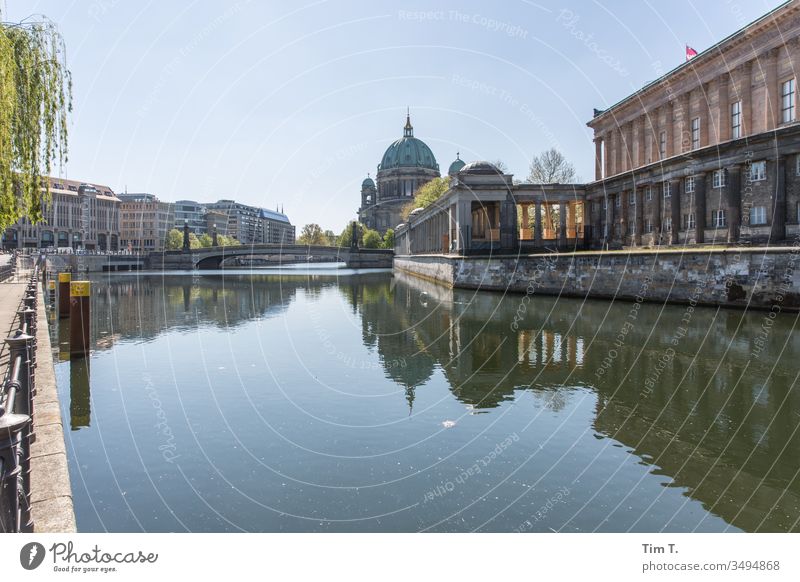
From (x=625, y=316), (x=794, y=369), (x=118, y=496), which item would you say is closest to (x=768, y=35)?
(x=625, y=316)

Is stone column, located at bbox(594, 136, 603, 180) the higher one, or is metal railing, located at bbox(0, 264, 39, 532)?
stone column, located at bbox(594, 136, 603, 180)

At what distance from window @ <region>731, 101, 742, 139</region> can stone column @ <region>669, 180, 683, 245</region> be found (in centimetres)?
603

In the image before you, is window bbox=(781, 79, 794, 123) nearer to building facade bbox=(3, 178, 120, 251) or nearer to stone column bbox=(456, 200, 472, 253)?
stone column bbox=(456, 200, 472, 253)

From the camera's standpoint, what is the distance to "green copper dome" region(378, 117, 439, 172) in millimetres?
157375

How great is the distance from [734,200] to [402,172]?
123m

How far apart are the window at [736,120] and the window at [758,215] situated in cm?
1070

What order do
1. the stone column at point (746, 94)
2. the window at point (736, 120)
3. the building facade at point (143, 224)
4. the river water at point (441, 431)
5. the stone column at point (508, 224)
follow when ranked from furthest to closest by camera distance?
the building facade at point (143, 224), the stone column at point (508, 224), the window at point (736, 120), the stone column at point (746, 94), the river water at point (441, 431)

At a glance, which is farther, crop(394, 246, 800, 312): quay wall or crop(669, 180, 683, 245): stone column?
crop(669, 180, 683, 245): stone column

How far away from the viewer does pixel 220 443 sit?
35.5ft

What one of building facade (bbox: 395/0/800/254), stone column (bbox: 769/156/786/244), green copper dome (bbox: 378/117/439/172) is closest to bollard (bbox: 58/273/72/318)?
building facade (bbox: 395/0/800/254)

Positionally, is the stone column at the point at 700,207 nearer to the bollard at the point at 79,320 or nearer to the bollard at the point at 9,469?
the bollard at the point at 79,320

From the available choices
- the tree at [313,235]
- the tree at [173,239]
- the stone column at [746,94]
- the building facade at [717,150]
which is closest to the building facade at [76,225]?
the tree at [173,239]

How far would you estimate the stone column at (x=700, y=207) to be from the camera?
41.2 meters

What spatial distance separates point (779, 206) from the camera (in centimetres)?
3494
